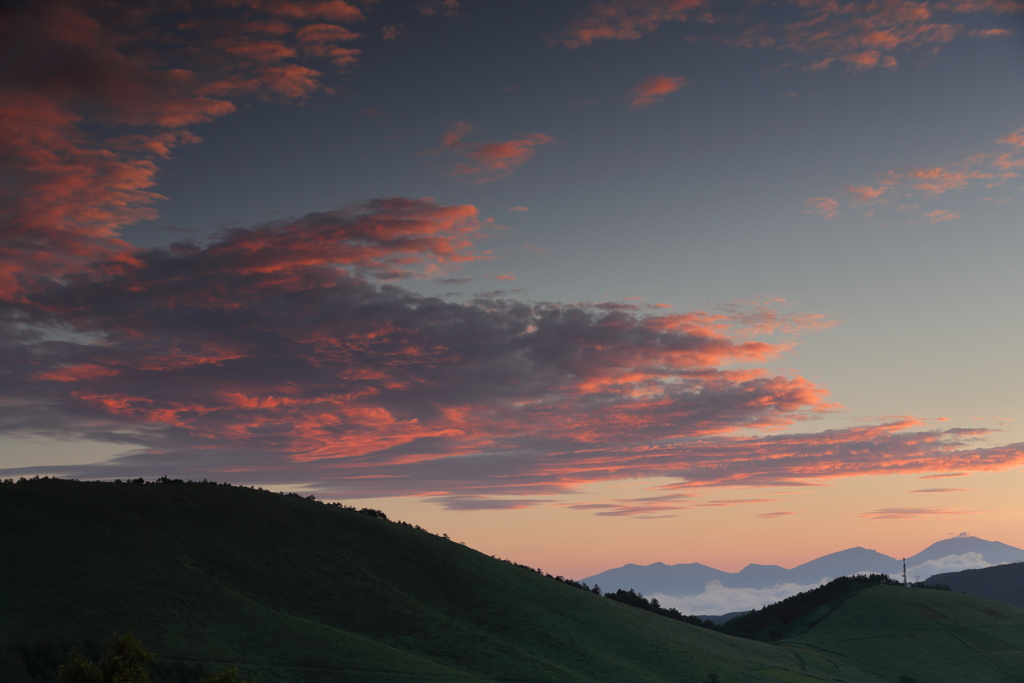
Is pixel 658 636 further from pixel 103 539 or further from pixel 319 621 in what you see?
pixel 103 539

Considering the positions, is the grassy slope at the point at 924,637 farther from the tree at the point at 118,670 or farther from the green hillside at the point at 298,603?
the tree at the point at 118,670

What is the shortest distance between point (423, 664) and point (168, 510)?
2447 cm

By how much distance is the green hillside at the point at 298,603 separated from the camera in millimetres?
34094

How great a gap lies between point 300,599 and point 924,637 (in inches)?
3185

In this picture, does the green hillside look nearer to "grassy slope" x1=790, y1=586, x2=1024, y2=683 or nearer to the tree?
"grassy slope" x1=790, y1=586, x2=1024, y2=683

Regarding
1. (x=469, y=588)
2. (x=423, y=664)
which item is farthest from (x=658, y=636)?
(x=423, y=664)

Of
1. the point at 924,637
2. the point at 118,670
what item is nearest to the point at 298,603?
the point at 118,670

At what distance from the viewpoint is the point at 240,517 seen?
56.4 m

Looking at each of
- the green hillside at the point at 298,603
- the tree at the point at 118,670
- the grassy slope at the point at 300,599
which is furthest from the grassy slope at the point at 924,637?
the tree at the point at 118,670

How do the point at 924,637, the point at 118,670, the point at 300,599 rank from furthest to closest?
the point at 924,637 → the point at 300,599 → the point at 118,670

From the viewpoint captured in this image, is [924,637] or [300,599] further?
[924,637]

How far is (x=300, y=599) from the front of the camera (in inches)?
1799

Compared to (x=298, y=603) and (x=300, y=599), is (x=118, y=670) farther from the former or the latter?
(x=300, y=599)

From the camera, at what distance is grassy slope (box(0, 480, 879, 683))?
34.8m
